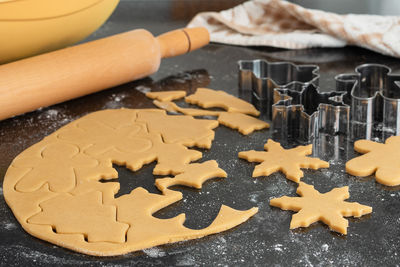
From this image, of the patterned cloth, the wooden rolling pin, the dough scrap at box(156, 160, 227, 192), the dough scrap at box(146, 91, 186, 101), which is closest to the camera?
the dough scrap at box(156, 160, 227, 192)

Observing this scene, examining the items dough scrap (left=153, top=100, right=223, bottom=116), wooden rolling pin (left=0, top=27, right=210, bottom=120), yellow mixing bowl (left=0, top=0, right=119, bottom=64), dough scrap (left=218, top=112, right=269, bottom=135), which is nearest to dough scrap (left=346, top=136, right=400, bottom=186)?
dough scrap (left=218, top=112, right=269, bottom=135)

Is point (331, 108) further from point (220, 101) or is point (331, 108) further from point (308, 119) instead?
point (220, 101)

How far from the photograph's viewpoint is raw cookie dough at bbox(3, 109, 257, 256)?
39.4 inches

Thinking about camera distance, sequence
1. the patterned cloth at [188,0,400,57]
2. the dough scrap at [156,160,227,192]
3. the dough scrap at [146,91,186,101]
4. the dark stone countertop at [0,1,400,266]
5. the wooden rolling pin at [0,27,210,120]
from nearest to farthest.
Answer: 1. the dark stone countertop at [0,1,400,266]
2. the dough scrap at [156,160,227,192]
3. the wooden rolling pin at [0,27,210,120]
4. the dough scrap at [146,91,186,101]
5. the patterned cloth at [188,0,400,57]

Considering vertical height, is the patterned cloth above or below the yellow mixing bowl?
below

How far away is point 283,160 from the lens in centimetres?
121

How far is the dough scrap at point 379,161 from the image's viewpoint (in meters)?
1.15

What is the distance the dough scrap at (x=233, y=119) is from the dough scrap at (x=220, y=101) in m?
0.03

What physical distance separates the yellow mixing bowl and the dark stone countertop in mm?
151

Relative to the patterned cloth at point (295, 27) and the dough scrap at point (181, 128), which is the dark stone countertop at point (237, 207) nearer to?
the dough scrap at point (181, 128)

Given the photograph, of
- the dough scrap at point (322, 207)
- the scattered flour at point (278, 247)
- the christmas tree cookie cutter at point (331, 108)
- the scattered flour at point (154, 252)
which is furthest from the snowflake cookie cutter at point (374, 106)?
the scattered flour at point (154, 252)

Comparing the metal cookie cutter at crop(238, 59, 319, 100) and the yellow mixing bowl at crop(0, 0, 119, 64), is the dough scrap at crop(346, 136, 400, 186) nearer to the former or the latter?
the metal cookie cutter at crop(238, 59, 319, 100)

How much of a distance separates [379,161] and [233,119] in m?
0.33

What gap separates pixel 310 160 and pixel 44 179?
1.60ft
